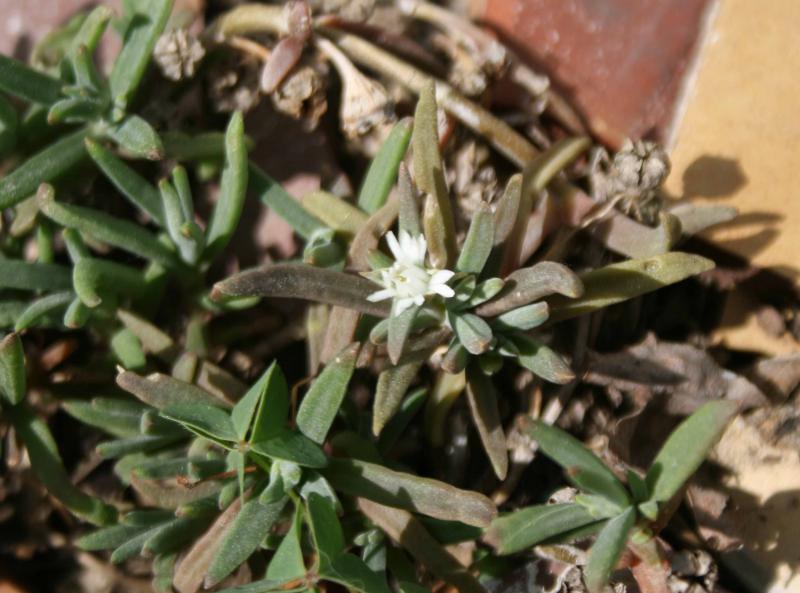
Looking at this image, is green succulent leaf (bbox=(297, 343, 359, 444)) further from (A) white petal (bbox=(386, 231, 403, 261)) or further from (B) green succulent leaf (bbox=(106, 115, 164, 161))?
(B) green succulent leaf (bbox=(106, 115, 164, 161))

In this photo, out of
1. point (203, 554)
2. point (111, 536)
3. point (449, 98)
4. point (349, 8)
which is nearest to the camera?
point (203, 554)

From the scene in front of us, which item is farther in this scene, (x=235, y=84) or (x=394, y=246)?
(x=235, y=84)

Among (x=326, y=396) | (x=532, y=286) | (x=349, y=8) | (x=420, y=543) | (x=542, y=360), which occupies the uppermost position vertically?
(x=349, y=8)

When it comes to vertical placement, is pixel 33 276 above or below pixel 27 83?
below

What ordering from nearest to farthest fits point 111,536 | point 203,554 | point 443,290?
point 443,290
point 203,554
point 111,536

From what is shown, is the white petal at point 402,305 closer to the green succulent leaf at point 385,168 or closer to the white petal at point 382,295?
the white petal at point 382,295

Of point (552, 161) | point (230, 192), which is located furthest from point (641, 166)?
point (230, 192)

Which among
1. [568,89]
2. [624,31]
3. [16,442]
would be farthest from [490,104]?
[16,442]

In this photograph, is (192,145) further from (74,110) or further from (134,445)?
(134,445)
